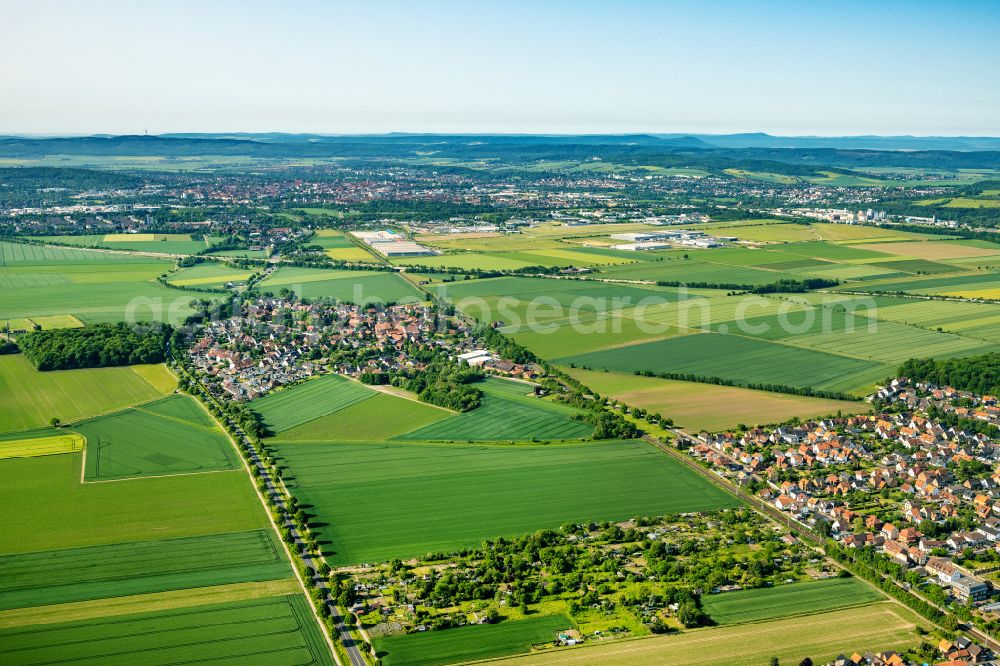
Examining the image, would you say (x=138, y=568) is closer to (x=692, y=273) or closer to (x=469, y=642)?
(x=469, y=642)

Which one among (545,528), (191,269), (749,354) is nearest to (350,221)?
(191,269)

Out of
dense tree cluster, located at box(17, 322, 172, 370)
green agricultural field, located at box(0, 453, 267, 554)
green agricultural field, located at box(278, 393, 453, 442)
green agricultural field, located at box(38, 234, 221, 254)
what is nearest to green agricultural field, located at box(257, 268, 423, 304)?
dense tree cluster, located at box(17, 322, 172, 370)

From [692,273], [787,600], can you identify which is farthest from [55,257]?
[787,600]

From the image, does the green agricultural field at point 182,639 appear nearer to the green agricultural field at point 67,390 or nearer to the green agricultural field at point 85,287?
the green agricultural field at point 67,390

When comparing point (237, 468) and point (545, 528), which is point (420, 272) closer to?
point (237, 468)

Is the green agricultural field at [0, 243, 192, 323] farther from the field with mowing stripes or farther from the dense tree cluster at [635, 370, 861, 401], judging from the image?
the dense tree cluster at [635, 370, 861, 401]

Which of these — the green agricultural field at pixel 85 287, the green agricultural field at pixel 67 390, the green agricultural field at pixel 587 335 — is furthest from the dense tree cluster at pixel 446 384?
the green agricultural field at pixel 85 287

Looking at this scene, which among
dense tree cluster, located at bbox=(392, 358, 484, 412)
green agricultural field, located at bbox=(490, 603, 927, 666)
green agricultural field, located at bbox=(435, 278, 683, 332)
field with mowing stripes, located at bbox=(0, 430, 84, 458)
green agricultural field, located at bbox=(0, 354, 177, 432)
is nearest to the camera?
green agricultural field, located at bbox=(490, 603, 927, 666)

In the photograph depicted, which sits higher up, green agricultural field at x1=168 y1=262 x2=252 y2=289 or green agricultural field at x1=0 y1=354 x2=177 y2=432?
green agricultural field at x1=168 y1=262 x2=252 y2=289
